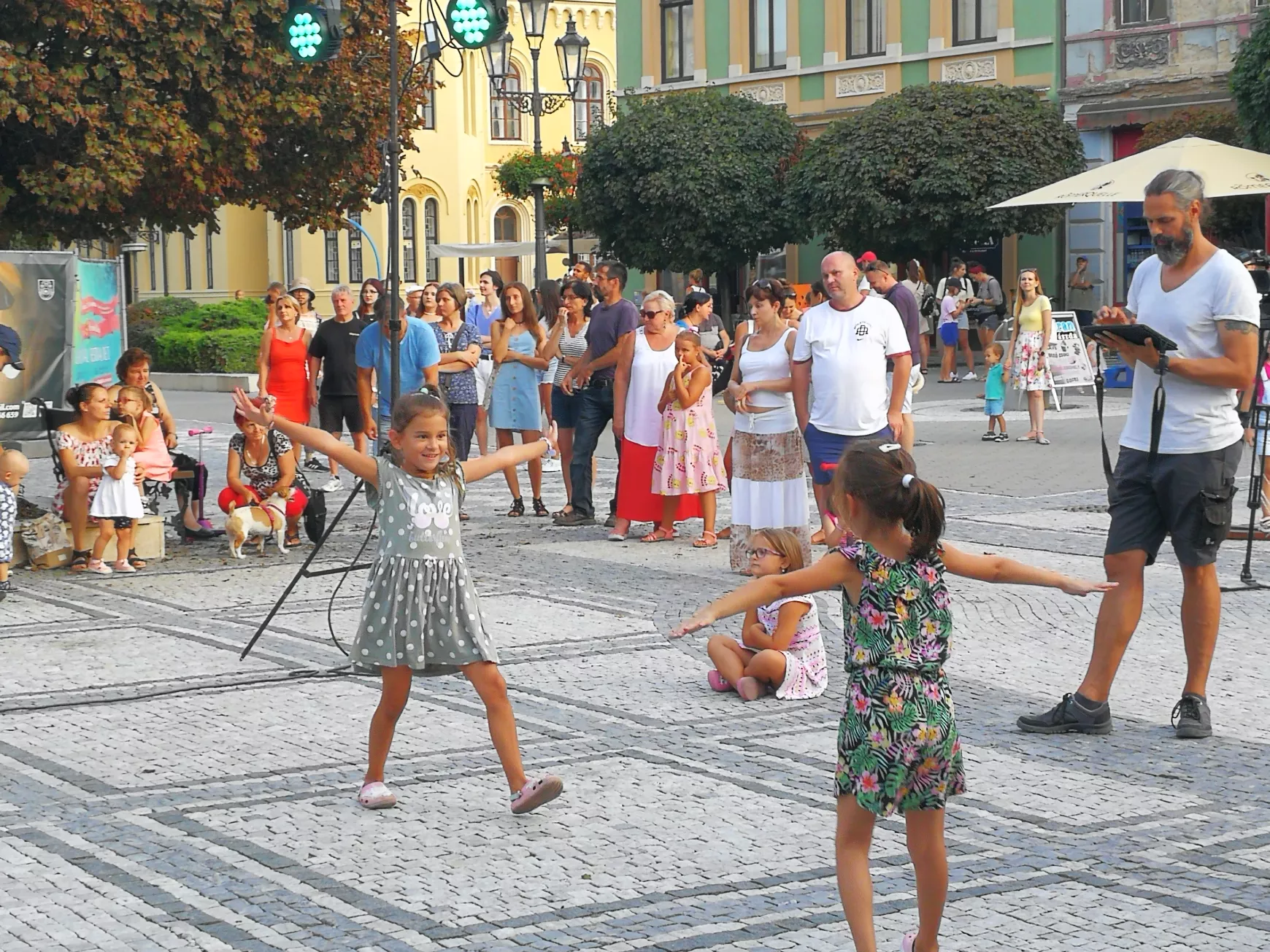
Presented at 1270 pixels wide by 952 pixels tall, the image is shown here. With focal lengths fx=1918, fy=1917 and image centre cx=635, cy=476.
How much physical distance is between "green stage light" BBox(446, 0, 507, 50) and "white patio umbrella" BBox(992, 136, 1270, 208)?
817 cm

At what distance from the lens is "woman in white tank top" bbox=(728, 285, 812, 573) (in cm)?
1041

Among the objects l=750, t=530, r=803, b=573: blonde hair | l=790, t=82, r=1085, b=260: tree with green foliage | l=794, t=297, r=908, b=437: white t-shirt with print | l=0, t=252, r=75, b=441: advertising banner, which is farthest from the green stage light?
l=790, t=82, r=1085, b=260: tree with green foliage

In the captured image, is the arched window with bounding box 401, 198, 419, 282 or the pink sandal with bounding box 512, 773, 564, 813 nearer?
the pink sandal with bounding box 512, 773, 564, 813

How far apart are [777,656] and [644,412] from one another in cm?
503

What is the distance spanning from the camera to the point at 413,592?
6070mm

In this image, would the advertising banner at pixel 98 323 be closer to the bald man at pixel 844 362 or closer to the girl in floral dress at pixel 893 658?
the bald man at pixel 844 362

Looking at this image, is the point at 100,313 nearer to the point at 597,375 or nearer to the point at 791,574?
the point at 597,375

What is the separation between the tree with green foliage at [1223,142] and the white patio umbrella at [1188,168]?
8586 millimetres

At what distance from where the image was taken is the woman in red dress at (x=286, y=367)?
15141 millimetres

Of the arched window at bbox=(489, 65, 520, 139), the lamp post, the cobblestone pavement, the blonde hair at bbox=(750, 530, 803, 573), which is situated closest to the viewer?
the cobblestone pavement

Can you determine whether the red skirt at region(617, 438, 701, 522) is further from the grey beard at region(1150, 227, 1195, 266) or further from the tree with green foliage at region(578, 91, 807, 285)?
the tree with green foliage at region(578, 91, 807, 285)

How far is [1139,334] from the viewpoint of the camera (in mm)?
6543

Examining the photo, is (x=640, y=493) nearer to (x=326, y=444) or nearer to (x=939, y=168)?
(x=326, y=444)


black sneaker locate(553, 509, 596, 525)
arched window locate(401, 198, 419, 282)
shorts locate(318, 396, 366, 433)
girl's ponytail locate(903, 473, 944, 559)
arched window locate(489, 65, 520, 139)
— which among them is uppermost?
arched window locate(489, 65, 520, 139)
